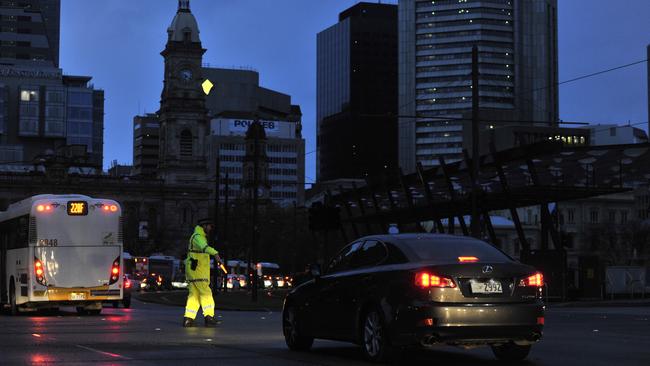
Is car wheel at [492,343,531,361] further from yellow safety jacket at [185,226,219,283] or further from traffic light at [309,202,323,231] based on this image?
traffic light at [309,202,323,231]

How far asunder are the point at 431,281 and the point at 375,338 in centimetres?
105

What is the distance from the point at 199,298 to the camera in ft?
61.6

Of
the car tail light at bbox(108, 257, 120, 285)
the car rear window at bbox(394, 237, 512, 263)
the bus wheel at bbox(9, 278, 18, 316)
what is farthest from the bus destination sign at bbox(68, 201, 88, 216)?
the car rear window at bbox(394, 237, 512, 263)

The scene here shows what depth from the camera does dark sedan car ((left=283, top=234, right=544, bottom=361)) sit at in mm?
11414

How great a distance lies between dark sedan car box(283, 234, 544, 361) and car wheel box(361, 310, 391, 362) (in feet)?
0.04

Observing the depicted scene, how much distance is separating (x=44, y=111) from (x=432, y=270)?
169889 mm

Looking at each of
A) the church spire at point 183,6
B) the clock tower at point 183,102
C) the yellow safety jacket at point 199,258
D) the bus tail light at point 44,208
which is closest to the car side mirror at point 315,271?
the yellow safety jacket at point 199,258

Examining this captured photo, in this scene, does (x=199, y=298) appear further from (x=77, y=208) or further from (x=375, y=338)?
(x=77, y=208)

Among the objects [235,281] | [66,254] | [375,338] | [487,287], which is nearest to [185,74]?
[235,281]

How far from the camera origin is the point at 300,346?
13.9 m

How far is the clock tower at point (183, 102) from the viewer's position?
138250 mm

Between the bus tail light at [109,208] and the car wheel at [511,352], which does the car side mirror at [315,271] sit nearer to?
the car wheel at [511,352]

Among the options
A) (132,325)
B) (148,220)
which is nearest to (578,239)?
(148,220)

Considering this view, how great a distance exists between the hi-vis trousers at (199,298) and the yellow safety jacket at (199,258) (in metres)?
0.07
